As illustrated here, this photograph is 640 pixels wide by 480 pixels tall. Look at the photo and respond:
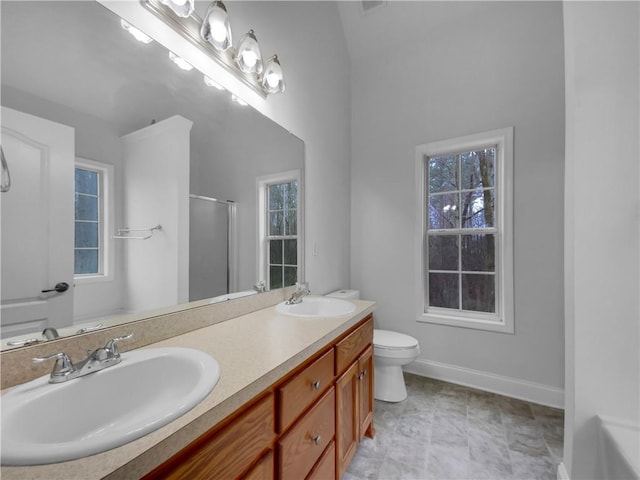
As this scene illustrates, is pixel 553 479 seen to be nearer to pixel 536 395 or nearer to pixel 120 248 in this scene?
pixel 536 395

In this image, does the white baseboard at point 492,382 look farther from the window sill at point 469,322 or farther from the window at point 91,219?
the window at point 91,219

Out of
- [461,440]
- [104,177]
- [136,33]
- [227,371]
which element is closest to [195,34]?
[136,33]

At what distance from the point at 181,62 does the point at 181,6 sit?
0.19 metres

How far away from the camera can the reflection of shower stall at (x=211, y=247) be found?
4.05 feet

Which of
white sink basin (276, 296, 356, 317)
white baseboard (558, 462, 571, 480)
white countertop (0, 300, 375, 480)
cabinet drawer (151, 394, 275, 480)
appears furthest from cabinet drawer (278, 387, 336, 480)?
white baseboard (558, 462, 571, 480)

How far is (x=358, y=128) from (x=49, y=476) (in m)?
2.94

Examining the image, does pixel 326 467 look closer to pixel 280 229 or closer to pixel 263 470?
pixel 263 470

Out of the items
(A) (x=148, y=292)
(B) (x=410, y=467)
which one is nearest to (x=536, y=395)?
(B) (x=410, y=467)

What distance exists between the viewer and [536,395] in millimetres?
2072

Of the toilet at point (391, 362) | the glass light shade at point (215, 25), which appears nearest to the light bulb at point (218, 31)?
the glass light shade at point (215, 25)

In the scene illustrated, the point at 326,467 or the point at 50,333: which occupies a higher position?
the point at 50,333

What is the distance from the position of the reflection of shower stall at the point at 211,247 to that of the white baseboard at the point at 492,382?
6.51 feet

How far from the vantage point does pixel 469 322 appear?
2.31 m

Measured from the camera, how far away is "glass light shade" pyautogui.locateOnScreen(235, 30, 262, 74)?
1.39 m
